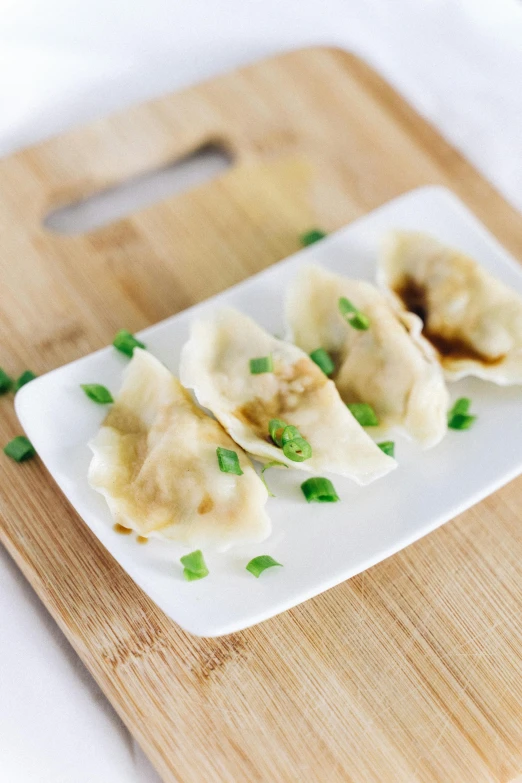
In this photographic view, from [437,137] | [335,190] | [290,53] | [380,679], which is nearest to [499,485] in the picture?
[380,679]

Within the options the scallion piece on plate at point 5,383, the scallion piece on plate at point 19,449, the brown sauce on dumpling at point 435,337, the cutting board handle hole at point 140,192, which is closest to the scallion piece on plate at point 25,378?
the scallion piece on plate at point 5,383

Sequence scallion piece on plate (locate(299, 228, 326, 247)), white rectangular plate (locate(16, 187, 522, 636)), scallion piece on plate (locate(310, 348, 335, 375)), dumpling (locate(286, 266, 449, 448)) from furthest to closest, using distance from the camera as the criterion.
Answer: scallion piece on plate (locate(299, 228, 326, 247)), scallion piece on plate (locate(310, 348, 335, 375)), dumpling (locate(286, 266, 449, 448)), white rectangular plate (locate(16, 187, 522, 636))

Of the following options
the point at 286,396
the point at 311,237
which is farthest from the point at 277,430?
the point at 311,237

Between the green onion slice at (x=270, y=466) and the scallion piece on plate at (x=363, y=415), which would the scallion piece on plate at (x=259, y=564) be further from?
the scallion piece on plate at (x=363, y=415)

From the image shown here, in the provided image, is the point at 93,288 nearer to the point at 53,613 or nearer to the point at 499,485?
the point at 53,613

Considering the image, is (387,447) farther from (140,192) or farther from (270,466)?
(140,192)

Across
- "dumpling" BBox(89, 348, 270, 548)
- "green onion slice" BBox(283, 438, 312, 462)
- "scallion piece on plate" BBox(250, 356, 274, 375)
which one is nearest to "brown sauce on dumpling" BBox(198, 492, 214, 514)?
"dumpling" BBox(89, 348, 270, 548)

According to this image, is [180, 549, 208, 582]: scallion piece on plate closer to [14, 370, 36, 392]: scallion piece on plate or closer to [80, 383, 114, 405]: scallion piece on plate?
[80, 383, 114, 405]: scallion piece on plate
